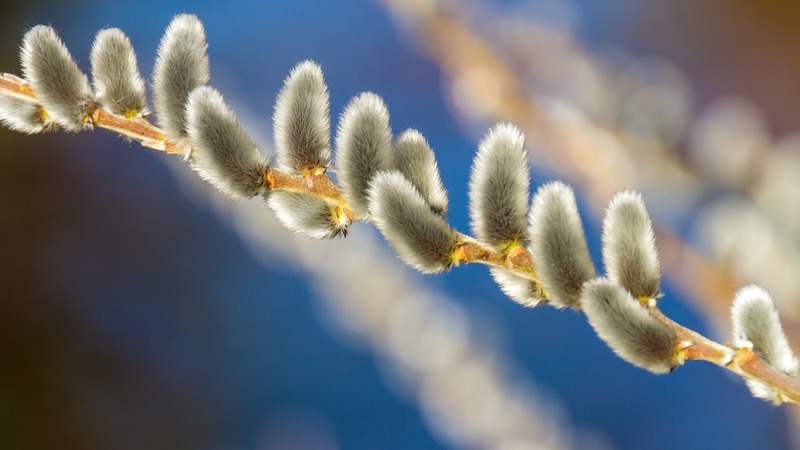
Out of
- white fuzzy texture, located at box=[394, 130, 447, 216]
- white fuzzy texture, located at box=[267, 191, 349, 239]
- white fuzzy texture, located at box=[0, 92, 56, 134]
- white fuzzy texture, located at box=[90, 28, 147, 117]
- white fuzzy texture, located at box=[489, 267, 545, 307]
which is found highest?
white fuzzy texture, located at box=[394, 130, 447, 216]

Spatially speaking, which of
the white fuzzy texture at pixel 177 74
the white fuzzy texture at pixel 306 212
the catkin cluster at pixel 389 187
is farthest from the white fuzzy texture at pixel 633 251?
the white fuzzy texture at pixel 177 74

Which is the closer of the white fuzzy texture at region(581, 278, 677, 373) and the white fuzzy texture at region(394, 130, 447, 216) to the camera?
the white fuzzy texture at region(581, 278, 677, 373)

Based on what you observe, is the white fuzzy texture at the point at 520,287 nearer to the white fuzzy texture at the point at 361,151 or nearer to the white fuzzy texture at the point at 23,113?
the white fuzzy texture at the point at 361,151

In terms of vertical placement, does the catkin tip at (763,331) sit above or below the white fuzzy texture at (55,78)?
above

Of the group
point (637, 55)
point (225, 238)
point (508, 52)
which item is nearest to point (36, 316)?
point (225, 238)

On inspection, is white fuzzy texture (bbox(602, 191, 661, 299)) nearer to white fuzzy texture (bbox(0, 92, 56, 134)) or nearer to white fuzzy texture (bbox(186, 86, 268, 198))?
white fuzzy texture (bbox(186, 86, 268, 198))

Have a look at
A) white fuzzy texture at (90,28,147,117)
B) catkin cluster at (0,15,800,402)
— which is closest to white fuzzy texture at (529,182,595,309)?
catkin cluster at (0,15,800,402)

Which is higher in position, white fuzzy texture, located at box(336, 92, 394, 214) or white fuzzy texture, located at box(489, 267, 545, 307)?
white fuzzy texture, located at box(336, 92, 394, 214)
